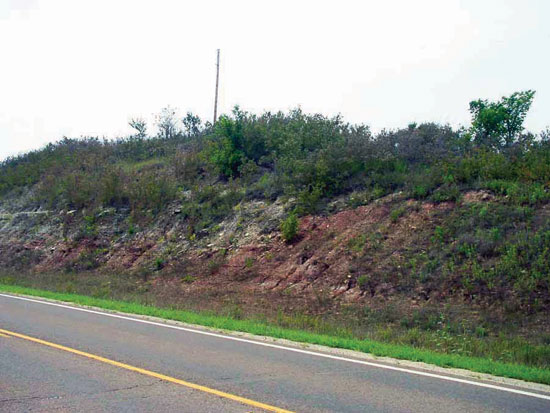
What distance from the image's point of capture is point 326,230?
21.2 metres

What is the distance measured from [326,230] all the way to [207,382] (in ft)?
44.3

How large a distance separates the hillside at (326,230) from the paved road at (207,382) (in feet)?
11.1

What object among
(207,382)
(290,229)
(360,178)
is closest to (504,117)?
(360,178)

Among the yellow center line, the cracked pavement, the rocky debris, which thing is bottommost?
the cracked pavement

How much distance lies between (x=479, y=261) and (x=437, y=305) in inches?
72.4

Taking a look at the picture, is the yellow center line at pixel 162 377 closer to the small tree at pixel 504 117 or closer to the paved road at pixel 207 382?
the paved road at pixel 207 382

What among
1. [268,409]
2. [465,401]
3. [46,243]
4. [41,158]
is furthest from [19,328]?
[41,158]

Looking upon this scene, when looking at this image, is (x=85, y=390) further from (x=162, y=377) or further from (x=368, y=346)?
(x=368, y=346)

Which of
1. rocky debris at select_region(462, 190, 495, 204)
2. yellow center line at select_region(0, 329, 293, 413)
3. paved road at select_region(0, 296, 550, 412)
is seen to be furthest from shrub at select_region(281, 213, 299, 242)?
yellow center line at select_region(0, 329, 293, 413)

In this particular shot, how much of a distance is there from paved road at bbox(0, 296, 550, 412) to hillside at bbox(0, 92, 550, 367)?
11.1 ft

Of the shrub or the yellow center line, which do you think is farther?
the shrub

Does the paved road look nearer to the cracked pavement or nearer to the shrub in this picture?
the cracked pavement

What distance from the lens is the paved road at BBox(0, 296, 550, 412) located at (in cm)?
698

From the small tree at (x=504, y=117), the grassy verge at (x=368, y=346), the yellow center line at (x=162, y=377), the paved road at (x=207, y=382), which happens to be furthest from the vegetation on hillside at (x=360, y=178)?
the yellow center line at (x=162, y=377)
